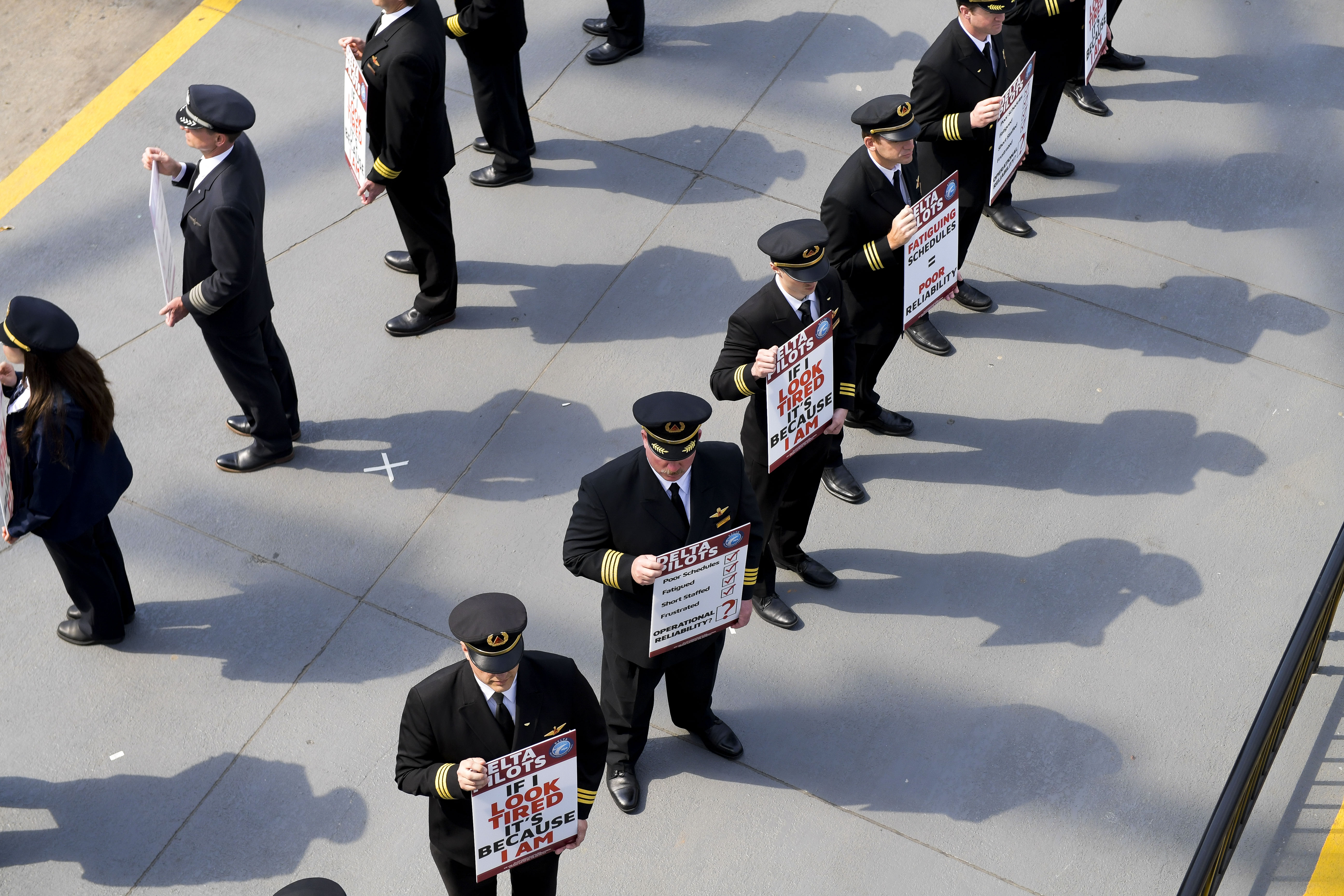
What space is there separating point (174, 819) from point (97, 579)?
3.73 ft

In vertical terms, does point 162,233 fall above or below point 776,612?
above

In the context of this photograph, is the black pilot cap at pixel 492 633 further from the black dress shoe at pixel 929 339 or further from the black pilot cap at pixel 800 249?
the black dress shoe at pixel 929 339

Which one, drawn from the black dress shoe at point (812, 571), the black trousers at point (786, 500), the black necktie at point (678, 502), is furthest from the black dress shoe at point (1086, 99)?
the black necktie at point (678, 502)

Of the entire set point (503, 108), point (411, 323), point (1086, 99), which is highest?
point (503, 108)

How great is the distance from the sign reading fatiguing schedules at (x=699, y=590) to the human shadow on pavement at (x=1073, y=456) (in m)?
2.02

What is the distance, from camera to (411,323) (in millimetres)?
7051

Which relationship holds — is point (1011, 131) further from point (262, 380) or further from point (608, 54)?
point (262, 380)

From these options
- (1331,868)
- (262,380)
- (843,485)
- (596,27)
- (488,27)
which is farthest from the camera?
(596,27)

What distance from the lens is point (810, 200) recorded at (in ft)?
25.7

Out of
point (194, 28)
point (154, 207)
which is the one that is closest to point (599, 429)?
point (154, 207)

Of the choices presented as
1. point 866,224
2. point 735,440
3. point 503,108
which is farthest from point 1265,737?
point 503,108

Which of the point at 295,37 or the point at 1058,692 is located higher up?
the point at 295,37

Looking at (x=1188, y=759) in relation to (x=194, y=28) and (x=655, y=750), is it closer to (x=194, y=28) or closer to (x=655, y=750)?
(x=655, y=750)

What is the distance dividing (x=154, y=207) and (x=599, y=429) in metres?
2.51
